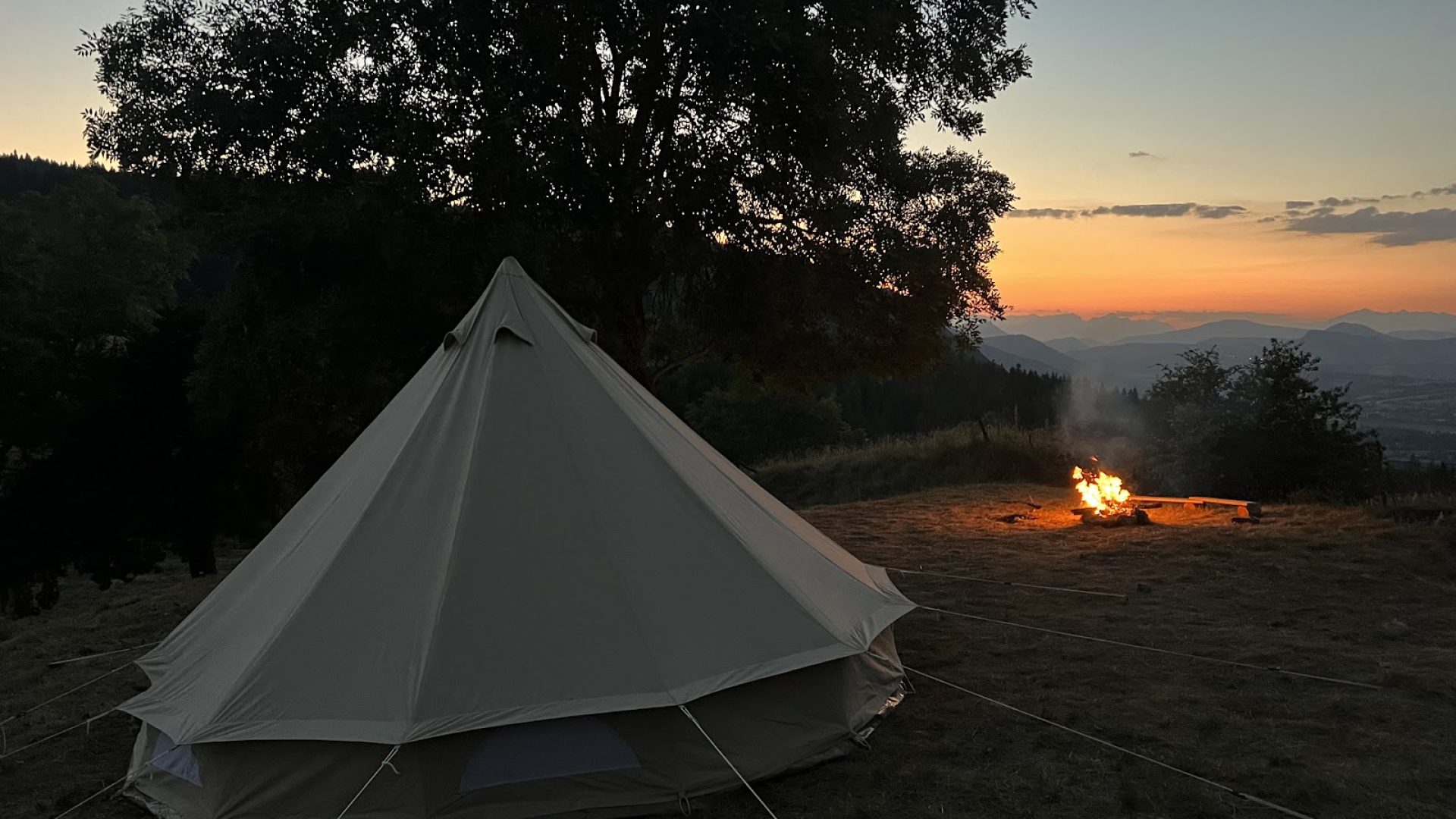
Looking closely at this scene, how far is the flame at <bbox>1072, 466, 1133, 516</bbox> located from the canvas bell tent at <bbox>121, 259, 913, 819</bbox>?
727 cm

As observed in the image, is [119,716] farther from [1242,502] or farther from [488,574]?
[1242,502]

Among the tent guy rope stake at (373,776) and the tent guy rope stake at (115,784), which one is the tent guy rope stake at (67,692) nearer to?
the tent guy rope stake at (115,784)

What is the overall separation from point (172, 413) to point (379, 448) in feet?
51.7

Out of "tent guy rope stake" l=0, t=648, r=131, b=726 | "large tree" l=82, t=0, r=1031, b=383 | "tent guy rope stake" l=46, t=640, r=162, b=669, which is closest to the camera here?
"tent guy rope stake" l=0, t=648, r=131, b=726

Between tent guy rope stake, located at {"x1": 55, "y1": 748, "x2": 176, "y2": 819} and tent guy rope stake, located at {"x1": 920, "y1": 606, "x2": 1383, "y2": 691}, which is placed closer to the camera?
tent guy rope stake, located at {"x1": 55, "y1": 748, "x2": 176, "y2": 819}

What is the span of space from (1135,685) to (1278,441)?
9.07m

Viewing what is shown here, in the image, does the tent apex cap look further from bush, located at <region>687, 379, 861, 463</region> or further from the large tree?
bush, located at <region>687, 379, 861, 463</region>

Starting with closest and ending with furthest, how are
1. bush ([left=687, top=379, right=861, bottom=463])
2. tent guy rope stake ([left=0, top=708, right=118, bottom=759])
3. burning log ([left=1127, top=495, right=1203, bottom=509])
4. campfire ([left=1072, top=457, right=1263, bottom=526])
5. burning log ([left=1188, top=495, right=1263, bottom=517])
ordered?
1. tent guy rope stake ([left=0, top=708, right=118, bottom=759])
2. burning log ([left=1188, top=495, right=1263, bottom=517])
3. campfire ([left=1072, top=457, right=1263, bottom=526])
4. burning log ([left=1127, top=495, right=1203, bottom=509])
5. bush ([left=687, top=379, right=861, bottom=463])

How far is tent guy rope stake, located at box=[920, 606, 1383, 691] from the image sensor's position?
577 cm

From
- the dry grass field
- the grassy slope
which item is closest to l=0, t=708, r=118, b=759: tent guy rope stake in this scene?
the dry grass field

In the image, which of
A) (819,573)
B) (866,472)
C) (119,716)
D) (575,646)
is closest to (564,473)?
(575,646)

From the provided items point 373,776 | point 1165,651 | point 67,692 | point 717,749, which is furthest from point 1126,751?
point 67,692

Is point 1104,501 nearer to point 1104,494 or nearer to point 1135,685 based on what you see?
point 1104,494

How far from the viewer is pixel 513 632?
449cm
